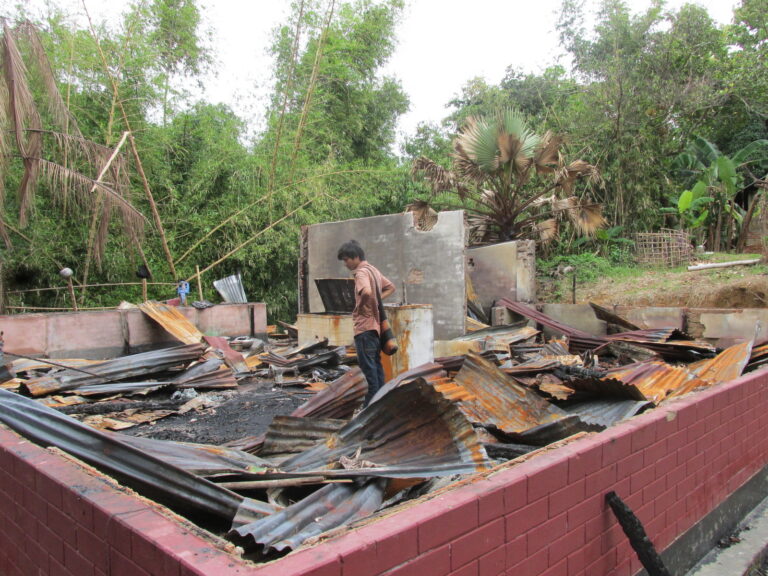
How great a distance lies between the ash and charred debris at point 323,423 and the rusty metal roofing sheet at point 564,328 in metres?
0.94

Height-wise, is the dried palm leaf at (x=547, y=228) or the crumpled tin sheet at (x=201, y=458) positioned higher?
the dried palm leaf at (x=547, y=228)

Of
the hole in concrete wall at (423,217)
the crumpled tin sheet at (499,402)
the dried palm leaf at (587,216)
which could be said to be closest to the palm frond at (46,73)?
the hole in concrete wall at (423,217)

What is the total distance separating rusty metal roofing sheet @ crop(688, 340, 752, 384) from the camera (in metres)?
4.52

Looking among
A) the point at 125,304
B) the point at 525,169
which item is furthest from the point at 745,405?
the point at 525,169

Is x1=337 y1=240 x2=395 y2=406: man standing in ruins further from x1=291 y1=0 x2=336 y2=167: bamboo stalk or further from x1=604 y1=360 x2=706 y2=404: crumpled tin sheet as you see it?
x1=291 y1=0 x2=336 y2=167: bamboo stalk

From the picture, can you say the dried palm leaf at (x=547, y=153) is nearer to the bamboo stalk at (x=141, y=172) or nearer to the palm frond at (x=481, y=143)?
the palm frond at (x=481, y=143)

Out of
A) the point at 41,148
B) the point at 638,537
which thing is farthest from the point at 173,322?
the point at 638,537

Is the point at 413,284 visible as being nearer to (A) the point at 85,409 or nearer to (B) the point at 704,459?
(A) the point at 85,409

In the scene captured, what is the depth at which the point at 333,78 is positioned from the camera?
1452 cm

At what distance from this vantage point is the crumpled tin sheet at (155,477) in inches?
81.0

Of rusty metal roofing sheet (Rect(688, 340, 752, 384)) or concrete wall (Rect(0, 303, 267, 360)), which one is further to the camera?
concrete wall (Rect(0, 303, 267, 360))

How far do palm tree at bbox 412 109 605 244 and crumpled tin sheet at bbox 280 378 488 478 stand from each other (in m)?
10.4

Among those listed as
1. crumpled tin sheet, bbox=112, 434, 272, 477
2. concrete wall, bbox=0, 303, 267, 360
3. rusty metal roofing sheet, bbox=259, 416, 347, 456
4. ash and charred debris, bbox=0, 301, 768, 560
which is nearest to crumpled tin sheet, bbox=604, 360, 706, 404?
ash and charred debris, bbox=0, 301, 768, 560

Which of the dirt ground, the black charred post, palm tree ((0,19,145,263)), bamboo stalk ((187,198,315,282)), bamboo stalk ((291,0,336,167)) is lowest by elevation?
the black charred post
